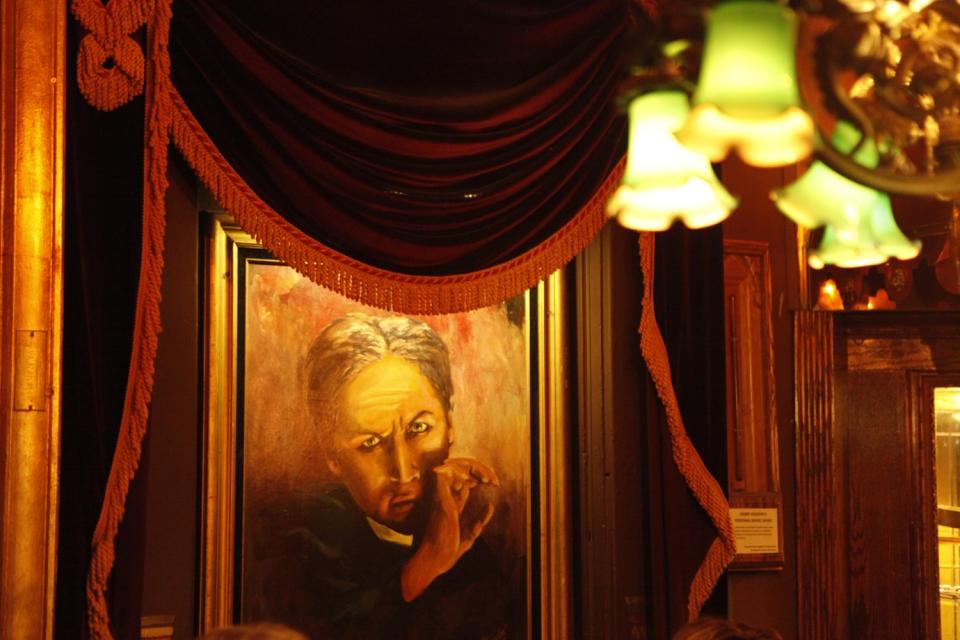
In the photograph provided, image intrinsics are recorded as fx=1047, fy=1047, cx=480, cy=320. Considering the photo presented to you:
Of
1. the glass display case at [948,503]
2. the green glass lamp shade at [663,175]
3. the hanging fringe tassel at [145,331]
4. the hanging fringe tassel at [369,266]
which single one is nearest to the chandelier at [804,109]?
the green glass lamp shade at [663,175]

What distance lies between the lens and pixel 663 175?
1888 mm

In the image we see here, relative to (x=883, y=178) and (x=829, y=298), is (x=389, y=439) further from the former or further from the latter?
(x=883, y=178)

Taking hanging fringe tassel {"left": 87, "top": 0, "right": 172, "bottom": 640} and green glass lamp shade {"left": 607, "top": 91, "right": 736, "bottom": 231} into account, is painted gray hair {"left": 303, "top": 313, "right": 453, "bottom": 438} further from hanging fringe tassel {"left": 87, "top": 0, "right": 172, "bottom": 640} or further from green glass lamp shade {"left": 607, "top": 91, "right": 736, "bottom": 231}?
green glass lamp shade {"left": 607, "top": 91, "right": 736, "bottom": 231}

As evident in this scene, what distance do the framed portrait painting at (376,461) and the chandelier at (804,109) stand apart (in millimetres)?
1539

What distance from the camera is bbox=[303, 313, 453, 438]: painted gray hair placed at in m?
3.30

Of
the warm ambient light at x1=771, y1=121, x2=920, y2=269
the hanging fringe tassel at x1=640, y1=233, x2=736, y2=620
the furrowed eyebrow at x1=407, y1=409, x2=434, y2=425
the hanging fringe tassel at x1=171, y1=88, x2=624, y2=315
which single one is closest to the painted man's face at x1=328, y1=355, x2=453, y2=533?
the furrowed eyebrow at x1=407, y1=409, x2=434, y2=425

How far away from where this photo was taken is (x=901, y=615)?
4.11 m

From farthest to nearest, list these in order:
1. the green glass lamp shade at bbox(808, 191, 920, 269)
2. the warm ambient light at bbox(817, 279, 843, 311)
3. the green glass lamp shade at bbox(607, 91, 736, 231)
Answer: the warm ambient light at bbox(817, 279, 843, 311) → the green glass lamp shade at bbox(808, 191, 920, 269) → the green glass lamp shade at bbox(607, 91, 736, 231)

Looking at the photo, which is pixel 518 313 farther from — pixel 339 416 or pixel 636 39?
pixel 636 39

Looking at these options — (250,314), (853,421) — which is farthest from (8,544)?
(853,421)

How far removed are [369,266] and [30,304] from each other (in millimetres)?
890

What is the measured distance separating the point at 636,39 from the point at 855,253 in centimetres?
64

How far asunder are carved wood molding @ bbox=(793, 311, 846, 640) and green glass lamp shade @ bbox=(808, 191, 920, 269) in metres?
1.88

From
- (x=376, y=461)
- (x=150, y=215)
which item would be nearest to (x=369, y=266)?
(x=150, y=215)
